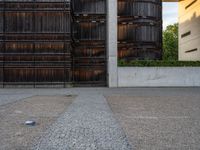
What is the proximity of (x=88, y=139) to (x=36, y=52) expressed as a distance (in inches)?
1154

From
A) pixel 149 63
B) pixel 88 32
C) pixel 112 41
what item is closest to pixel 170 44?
pixel 88 32

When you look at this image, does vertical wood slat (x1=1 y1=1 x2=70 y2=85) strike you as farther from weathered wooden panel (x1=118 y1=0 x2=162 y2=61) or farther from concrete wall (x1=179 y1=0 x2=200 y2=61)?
concrete wall (x1=179 y1=0 x2=200 y2=61)

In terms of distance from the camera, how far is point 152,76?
3638 cm

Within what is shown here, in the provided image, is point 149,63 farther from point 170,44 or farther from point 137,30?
point 170,44

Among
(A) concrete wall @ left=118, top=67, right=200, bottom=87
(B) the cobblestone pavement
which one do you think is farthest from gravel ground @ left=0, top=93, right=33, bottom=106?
(A) concrete wall @ left=118, top=67, right=200, bottom=87

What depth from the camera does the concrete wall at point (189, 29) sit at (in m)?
51.2

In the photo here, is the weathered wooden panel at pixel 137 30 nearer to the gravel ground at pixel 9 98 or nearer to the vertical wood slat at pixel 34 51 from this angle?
the vertical wood slat at pixel 34 51

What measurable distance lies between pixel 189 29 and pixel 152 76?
21769 mm

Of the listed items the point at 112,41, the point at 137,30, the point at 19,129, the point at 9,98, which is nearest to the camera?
the point at 19,129

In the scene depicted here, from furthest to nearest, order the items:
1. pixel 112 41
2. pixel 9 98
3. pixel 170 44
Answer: pixel 170 44
pixel 112 41
pixel 9 98

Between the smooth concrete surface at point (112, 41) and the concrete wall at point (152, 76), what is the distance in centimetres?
75

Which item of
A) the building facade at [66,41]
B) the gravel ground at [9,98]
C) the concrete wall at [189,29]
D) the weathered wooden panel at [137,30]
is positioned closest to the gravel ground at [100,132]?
the gravel ground at [9,98]

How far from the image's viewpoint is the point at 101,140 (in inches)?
282

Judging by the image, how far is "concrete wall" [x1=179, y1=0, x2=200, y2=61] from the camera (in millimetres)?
51188
